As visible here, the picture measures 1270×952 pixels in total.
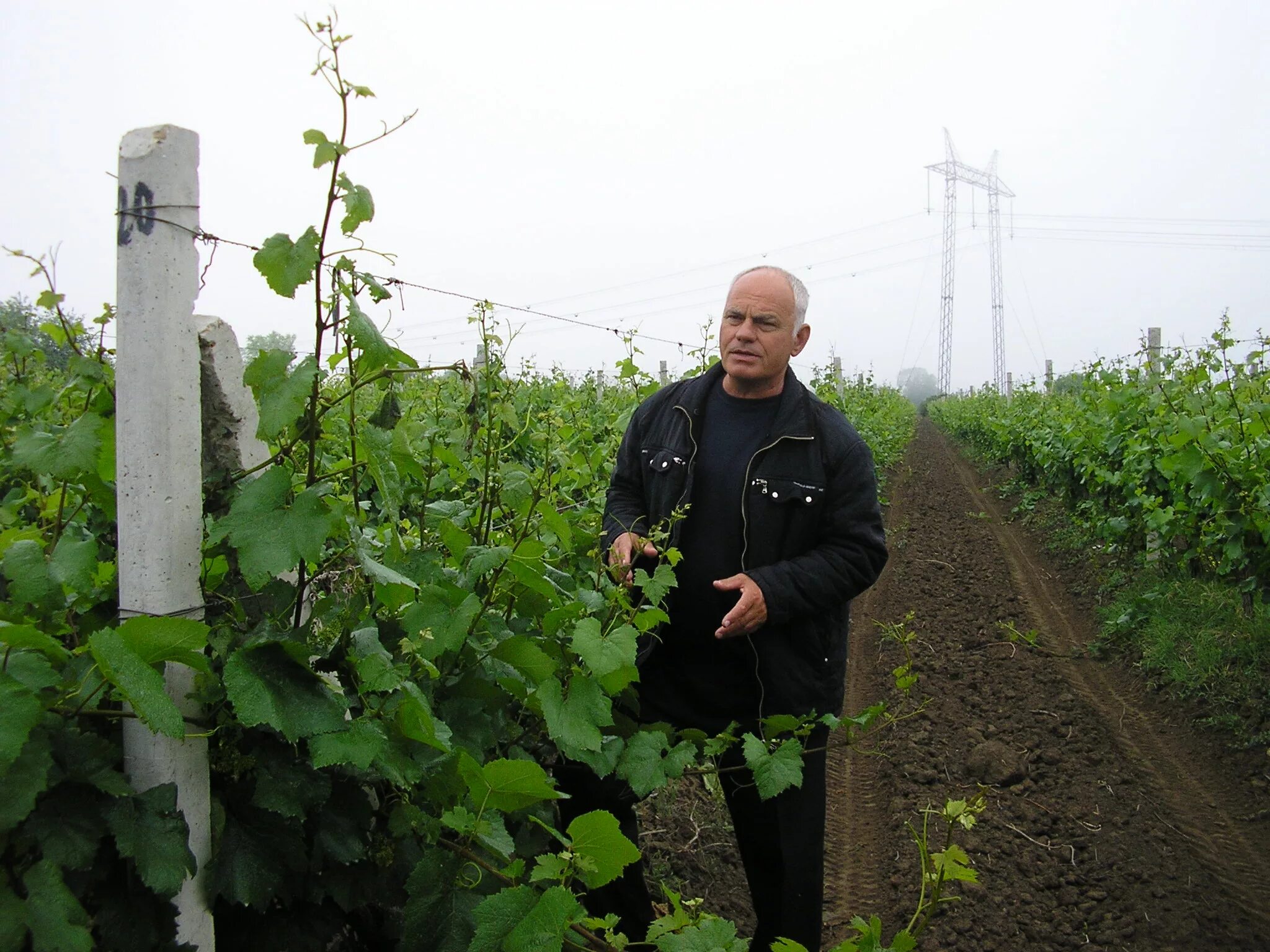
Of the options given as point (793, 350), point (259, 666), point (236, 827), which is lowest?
point (236, 827)

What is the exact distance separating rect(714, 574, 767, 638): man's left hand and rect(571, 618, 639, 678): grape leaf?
0.71m

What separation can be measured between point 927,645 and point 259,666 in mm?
5755

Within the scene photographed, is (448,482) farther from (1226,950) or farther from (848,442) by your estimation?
(1226,950)

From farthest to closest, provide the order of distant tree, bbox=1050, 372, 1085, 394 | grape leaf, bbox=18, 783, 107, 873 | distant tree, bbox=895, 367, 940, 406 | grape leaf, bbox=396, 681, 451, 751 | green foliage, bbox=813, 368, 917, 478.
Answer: distant tree, bbox=895, 367, 940, 406, distant tree, bbox=1050, 372, 1085, 394, green foliage, bbox=813, 368, 917, 478, grape leaf, bbox=396, 681, 451, 751, grape leaf, bbox=18, 783, 107, 873

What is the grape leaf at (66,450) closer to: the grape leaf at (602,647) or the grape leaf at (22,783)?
the grape leaf at (22,783)

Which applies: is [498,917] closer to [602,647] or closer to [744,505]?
[602,647]

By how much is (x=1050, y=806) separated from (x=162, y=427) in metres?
4.15

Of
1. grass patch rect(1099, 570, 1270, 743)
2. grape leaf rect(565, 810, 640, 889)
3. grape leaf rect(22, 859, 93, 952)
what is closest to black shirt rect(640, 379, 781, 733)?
grape leaf rect(565, 810, 640, 889)

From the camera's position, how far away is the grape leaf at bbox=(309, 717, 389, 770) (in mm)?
1247

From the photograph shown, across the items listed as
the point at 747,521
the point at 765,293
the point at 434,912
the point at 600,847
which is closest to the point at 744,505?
the point at 747,521

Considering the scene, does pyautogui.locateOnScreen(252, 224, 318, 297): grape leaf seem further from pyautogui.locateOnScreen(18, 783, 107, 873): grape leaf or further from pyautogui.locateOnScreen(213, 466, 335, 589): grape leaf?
pyautogui.locateOnScreen(18, 783, 107, 873): grape leaf

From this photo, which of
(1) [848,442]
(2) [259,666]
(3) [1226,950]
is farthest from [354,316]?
(3) [1226,950]

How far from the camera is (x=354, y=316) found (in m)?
1.32

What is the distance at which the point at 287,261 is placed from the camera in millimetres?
1302
